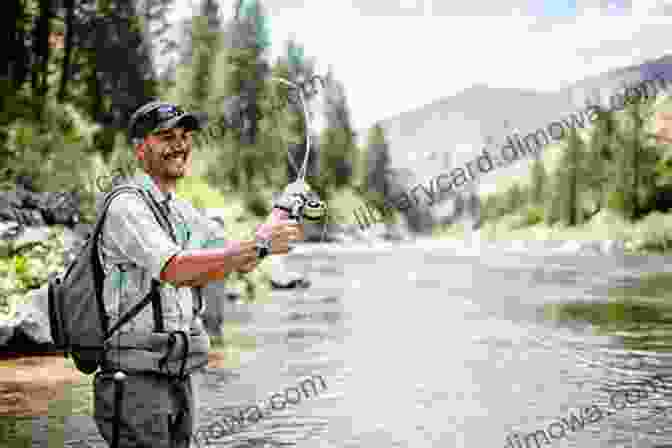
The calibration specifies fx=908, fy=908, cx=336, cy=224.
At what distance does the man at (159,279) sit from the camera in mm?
3494

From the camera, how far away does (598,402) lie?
10656 mm

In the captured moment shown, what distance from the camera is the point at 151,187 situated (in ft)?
12.4

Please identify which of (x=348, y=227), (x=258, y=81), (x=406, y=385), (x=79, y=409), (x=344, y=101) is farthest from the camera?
(x=344, y=101)

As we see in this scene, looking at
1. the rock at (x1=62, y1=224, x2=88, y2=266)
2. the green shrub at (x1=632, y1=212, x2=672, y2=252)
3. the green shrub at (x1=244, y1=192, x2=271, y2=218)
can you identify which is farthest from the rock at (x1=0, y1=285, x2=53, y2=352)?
the green shrub at (x1=632, y1=212, x2=672, y2=252)

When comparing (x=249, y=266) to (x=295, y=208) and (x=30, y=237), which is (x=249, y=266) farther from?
(x=30, y=237)

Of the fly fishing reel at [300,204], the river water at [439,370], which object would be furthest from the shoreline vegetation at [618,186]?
the fly fishing reel at [300,204]

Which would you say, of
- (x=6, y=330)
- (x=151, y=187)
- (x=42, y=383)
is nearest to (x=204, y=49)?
(x=6, y=330)

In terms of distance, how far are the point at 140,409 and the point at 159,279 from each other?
607mm

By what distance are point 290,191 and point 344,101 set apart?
440ft

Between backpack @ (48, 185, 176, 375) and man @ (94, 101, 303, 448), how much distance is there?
2cm

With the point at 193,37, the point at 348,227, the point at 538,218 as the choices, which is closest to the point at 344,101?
the point at 348,227

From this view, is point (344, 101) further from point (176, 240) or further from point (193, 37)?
point (176, 240)

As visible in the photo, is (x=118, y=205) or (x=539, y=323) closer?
(x=118, y=205)

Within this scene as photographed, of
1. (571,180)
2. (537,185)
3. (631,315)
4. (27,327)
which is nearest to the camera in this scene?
(27,327)
